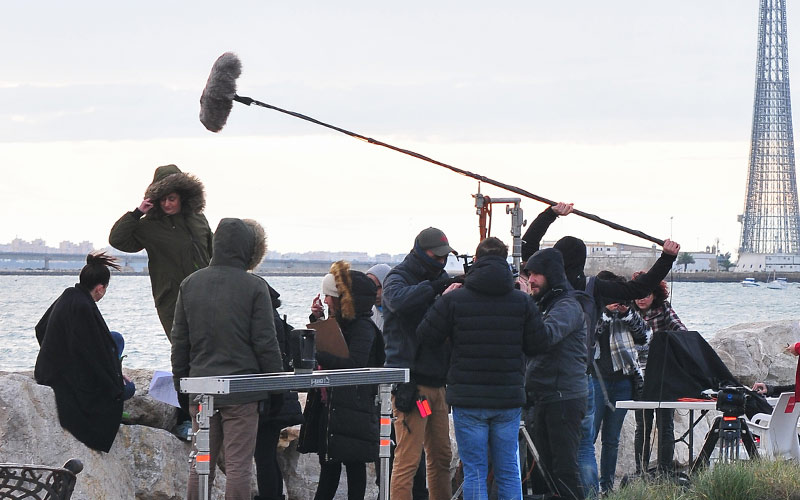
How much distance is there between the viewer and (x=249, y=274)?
20.6 feet

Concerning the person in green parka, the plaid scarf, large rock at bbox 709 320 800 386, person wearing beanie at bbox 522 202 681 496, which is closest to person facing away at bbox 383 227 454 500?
person wearing beanie at bbox 522 202 681 496

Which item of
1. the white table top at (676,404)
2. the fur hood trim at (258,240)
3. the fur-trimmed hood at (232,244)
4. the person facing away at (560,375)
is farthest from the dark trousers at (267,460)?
the white table top at (676,404)

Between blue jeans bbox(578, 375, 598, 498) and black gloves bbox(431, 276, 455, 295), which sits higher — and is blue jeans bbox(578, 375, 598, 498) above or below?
below

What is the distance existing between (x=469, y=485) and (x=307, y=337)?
1.47m

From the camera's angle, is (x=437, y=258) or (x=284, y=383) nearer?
(x=284, y=383)

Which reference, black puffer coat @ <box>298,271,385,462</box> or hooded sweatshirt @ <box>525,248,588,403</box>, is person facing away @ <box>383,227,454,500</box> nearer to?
black puffer coat @ <box>298,271,385,462</box>

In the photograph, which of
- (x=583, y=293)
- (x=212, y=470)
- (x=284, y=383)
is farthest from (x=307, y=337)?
(x=583, y=293)

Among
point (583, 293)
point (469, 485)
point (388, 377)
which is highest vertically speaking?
point (583, 293)

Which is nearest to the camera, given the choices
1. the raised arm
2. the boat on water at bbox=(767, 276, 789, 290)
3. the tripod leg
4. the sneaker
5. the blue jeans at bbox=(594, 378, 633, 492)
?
the tripod leg

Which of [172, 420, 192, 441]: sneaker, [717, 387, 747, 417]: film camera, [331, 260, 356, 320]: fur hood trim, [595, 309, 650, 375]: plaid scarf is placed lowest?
[172, 420, 192, 441]: sneaker

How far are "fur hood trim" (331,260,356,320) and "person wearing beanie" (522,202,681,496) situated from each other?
5.03 feet

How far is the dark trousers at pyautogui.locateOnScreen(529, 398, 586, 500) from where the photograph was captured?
719 centimetres

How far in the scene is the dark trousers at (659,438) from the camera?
8.75 metres

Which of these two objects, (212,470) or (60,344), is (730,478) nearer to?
Result: (212,470)
